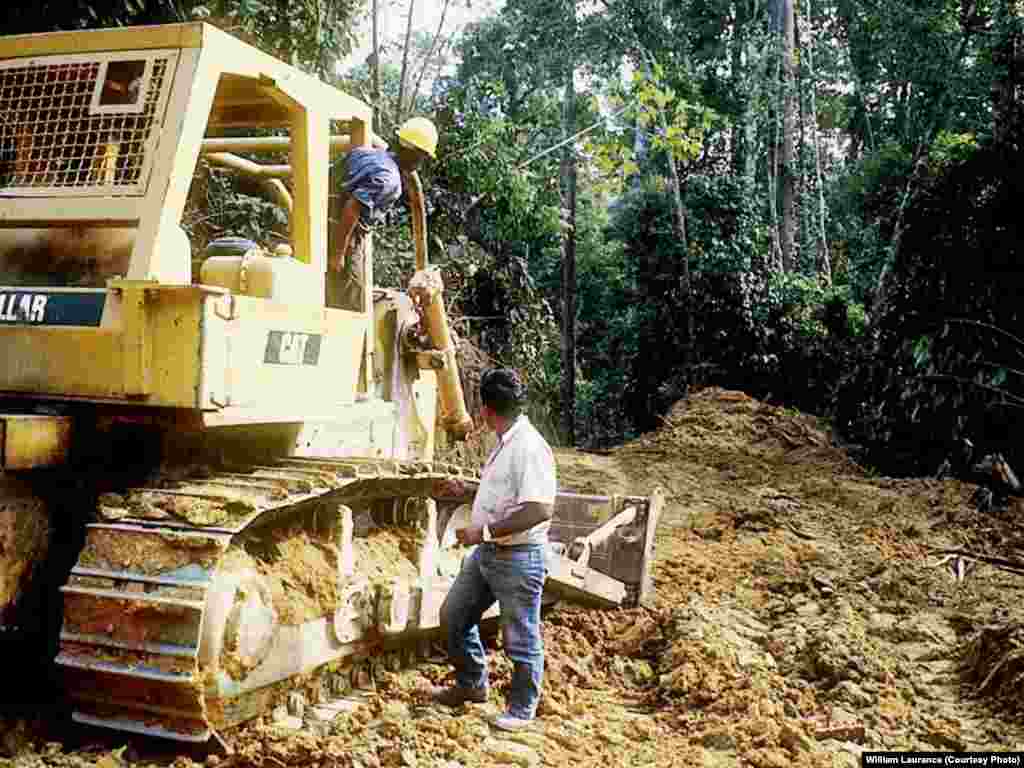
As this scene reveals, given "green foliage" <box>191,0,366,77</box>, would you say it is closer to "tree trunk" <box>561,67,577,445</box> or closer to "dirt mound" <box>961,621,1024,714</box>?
"dirt mound" <box>961,621,1024,714</box>

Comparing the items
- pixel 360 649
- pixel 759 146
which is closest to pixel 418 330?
pixel 360 649

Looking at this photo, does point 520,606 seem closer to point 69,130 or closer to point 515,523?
point 515,523

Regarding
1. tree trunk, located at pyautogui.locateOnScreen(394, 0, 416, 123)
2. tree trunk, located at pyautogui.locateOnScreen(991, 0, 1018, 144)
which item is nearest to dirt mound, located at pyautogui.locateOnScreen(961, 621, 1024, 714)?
tree trunk, located at pyautogui.locateOnScreen(991, 0, 1018, 144)

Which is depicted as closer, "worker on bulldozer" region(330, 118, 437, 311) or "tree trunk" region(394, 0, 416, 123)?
"worker on bulldozer" region(330, 118, 437, 311)

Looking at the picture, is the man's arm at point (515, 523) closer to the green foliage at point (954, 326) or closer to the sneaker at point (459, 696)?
the sneaker at point (459, 696)

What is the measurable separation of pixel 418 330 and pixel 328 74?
604 cm

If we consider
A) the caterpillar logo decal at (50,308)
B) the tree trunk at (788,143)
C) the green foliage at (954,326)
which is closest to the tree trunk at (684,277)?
the tree trunk at (788,143)

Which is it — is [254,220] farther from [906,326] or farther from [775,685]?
[906,326]

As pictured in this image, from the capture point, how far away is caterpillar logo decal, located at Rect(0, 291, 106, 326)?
3627mm

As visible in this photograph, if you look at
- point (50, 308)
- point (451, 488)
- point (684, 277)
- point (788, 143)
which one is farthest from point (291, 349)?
point (788, 143)

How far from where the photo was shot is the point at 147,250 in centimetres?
375

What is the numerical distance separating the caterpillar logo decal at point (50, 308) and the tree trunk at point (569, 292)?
17.4m

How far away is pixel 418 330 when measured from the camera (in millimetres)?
5676

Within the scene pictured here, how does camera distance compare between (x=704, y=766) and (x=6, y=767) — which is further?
(x=704, y=766)
